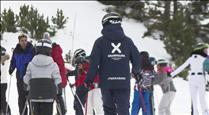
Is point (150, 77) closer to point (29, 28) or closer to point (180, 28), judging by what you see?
point (29, 28)

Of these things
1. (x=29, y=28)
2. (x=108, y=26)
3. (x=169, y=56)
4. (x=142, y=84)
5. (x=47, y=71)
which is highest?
(x=108, y=26)

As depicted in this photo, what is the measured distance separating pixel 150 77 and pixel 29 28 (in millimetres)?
10609

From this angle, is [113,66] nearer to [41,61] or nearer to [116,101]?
[116,101]

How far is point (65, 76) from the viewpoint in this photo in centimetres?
1027

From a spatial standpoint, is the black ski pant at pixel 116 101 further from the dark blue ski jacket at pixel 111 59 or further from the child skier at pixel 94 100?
the child skier at pixel 94 100

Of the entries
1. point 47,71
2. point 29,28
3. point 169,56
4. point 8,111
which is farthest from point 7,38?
point 47,71

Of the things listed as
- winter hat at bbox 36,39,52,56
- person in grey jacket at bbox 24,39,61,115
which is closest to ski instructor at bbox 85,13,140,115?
person in grey jacket at bbox 24,39,61,115

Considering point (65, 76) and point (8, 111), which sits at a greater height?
point (65, 76)

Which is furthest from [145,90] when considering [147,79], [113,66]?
[113,66]

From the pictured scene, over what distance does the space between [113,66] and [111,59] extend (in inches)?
4.2

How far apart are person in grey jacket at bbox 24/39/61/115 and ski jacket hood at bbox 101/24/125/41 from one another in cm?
117

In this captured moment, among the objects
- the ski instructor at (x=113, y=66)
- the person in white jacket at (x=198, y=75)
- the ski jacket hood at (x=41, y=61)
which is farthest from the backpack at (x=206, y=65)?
the ski jacket hood at (x=41, y=61)

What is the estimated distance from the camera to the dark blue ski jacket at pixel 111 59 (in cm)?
764

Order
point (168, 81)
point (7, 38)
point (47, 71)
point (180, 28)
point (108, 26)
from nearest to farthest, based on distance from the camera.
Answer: point (108, 26)
point (47, 71)
point (168, 81)
point (7, 38)
point (180, 28)
